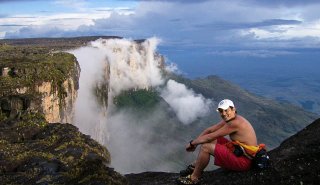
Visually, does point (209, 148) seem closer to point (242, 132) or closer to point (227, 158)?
point (227, 158)

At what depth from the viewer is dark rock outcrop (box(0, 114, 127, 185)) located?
21141 millimetres

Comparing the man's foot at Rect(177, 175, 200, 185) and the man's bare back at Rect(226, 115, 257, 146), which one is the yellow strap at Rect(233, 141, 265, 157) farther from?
the man's foot at Rect(177, 175, 200, 185)

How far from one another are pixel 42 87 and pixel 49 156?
157 feet

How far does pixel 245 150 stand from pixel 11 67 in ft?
197

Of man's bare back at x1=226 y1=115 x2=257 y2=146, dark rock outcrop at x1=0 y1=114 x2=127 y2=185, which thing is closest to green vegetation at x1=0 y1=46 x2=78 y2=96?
dark rock outcrop at x1=0 y1=114 x2=127 y2=185

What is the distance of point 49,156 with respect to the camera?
26.2m

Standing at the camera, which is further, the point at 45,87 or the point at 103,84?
the point at 103,84

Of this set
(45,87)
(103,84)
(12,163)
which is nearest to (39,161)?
(12,163)

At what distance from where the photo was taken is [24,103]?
5116 centimetres

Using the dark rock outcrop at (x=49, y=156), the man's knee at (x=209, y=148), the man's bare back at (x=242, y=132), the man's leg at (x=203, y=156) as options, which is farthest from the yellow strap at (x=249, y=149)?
the dark rock outcrop at (x=49, y=156)

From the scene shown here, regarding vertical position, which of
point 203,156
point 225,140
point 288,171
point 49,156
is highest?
point 225,140

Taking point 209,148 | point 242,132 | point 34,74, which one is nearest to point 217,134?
point 209,148

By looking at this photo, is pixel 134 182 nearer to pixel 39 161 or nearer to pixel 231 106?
pixel 39 161

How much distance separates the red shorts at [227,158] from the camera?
2105cm
